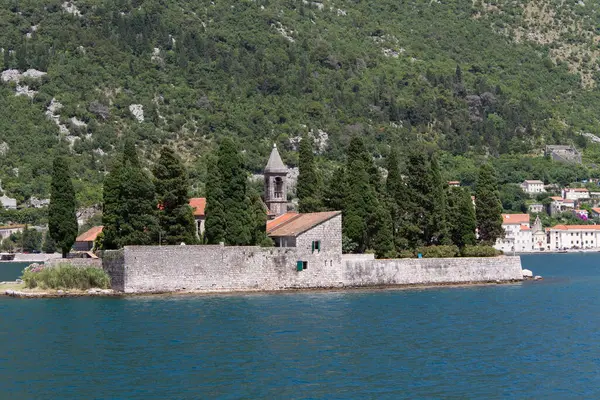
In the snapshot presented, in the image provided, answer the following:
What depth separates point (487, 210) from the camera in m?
84.4

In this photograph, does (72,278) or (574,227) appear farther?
(574,227)

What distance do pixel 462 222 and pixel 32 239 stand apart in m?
83.2

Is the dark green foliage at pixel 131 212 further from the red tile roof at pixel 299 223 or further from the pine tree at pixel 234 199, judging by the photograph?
the red tile roof at pixel 299 223

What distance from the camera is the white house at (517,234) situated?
182250mm

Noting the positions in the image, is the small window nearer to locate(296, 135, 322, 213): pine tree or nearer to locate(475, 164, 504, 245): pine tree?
locate(296, 135, 322, 213): pine tree

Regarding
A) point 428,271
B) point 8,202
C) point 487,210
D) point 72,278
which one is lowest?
point 72,278

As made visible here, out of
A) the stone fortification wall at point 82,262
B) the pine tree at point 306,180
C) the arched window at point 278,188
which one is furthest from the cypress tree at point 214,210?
the arched window at point 278,188

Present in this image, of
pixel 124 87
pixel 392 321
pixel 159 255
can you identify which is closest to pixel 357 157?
pixel 159 255

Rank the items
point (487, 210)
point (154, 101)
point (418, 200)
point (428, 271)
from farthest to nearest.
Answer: point (154, 101) < point (487, 210) < point (418, 200) < point (428, 271)

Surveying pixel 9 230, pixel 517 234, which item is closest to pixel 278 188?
pixel 9 230

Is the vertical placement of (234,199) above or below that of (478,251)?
above

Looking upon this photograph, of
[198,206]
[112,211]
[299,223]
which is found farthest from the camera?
[198,206]

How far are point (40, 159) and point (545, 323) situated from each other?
108 m

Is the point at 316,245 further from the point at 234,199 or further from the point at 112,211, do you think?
the point at 112,211
